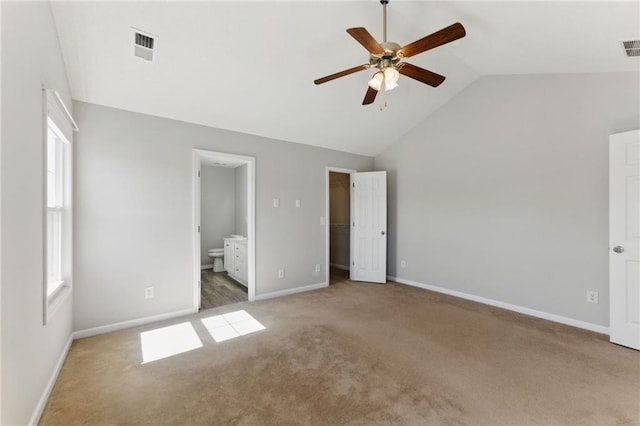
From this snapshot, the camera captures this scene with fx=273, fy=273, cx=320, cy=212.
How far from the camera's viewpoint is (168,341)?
275 centimetres

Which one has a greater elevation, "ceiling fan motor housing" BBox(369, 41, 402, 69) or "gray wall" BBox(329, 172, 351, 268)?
"ceiling fan motor housing" BBox(369, 41, 402, 69)

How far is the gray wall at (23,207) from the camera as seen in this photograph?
52.5 inches

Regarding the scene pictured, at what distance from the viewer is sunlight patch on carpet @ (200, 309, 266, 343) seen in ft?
9.55

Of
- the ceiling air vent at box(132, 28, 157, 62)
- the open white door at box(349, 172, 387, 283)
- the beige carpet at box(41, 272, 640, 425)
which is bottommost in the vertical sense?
the beige carpet at box(41, 272, 640, 425)

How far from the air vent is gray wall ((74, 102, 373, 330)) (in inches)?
155

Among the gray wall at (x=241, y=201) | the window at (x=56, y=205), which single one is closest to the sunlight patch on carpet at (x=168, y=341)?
the window at (x=56, y=205)

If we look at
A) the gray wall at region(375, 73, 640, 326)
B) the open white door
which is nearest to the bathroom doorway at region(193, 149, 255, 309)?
the open white door

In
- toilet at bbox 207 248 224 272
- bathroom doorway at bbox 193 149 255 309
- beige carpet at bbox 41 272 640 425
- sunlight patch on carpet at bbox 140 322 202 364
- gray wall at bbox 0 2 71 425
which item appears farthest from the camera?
toilet at bbox 207 248 224 272

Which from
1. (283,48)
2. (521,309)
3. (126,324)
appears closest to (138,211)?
(126,324)

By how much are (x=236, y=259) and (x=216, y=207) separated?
1.82 metres

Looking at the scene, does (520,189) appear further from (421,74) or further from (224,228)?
(224,228)

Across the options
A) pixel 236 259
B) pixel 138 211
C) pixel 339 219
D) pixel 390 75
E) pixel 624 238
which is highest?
pixel 390 75

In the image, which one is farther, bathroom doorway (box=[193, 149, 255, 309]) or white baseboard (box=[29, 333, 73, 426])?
bathroom doorway (box=[193, 149, 255, 309])

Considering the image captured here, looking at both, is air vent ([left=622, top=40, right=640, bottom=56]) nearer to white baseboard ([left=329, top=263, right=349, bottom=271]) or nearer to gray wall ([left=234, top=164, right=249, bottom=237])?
white baseboard ([left=329, top=263, right=349, bottom=271])
